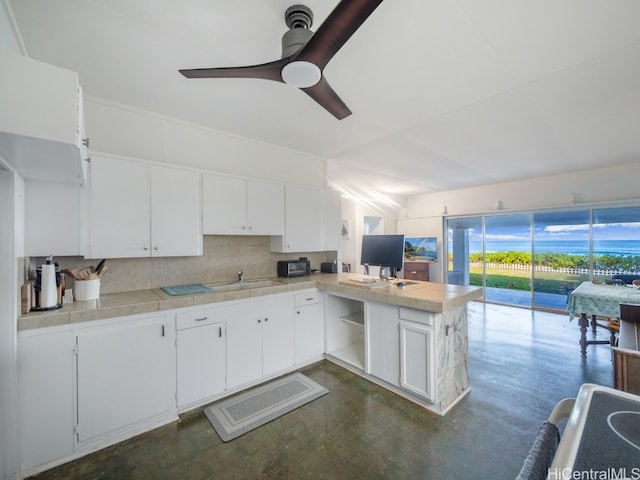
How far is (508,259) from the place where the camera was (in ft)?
20.3

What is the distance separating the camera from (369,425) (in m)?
2.12

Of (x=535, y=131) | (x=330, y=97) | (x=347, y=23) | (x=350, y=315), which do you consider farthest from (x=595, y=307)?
(x=347, y=23)

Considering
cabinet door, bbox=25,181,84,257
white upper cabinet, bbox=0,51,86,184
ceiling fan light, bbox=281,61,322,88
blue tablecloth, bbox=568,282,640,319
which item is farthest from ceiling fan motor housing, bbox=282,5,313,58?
blue tablecloth, bbox=568,282,640,319

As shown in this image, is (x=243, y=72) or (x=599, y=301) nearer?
(x=243, y=72)

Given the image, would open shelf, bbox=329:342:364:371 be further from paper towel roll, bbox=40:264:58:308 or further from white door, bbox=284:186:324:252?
paper towel roll, bbox=40:264:58:308

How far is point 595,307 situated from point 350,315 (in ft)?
9.47

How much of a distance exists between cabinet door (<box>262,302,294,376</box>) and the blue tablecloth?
3505mm

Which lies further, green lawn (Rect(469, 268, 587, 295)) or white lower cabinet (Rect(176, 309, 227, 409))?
green lawn (Rect(469, 268, 587, 295))

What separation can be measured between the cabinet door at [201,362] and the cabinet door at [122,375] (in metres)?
0.10

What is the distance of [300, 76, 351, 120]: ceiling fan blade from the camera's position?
1.75 meters

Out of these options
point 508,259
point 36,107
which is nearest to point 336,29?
point 36,107

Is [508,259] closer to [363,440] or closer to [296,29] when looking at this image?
[363,440]

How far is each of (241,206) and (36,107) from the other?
1.90m

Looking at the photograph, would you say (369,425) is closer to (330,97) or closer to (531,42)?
(330,97)
